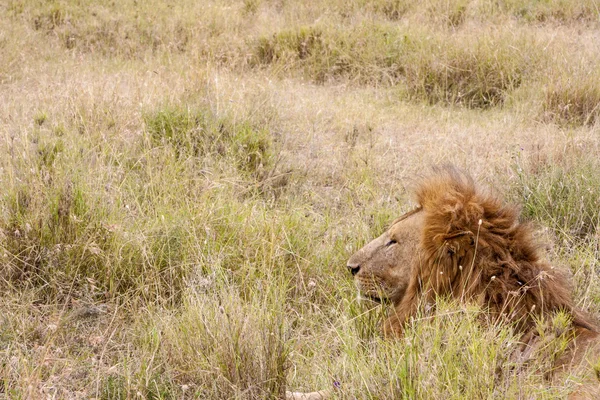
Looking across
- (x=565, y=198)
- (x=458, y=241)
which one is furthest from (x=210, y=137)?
(x=458, y=241)

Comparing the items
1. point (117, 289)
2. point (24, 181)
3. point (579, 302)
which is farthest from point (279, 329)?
point (24, 181)

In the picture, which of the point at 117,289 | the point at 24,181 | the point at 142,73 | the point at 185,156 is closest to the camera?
the point at 117,289

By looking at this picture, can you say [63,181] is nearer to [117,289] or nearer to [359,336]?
[117,289]

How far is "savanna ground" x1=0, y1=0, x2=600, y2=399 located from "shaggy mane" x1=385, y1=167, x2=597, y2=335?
0.45ft

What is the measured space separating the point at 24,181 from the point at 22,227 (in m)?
0.40

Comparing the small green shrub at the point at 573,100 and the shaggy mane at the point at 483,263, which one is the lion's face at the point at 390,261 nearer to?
the shaggy mane at the point at 483,263

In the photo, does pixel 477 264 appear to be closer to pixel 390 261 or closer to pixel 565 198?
pixel 390 261

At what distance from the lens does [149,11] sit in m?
9.33

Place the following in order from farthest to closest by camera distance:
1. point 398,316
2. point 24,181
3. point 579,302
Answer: point 24,181
point 579,302
point 398,316

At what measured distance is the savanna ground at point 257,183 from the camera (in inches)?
103

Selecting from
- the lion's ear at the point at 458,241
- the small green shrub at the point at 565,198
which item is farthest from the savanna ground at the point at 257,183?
the lion's ear at the point at 458,241

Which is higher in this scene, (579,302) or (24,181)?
(24,181)

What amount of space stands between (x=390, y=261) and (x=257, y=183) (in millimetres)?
1712

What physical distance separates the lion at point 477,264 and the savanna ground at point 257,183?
0.12m
